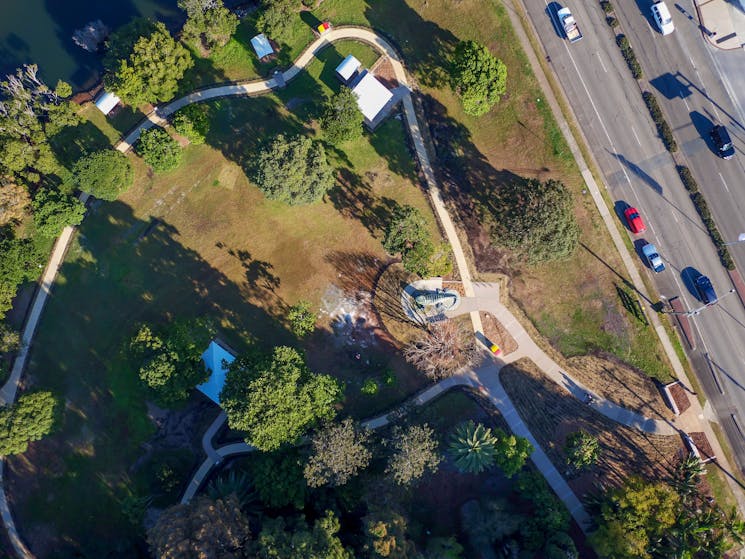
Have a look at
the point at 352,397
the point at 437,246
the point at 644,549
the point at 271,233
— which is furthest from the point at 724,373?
the point at 271,233

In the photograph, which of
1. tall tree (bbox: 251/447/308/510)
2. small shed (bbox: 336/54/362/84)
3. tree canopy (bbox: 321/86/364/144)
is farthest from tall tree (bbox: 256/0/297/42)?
tall tree (bbox: 251/447/308/510)

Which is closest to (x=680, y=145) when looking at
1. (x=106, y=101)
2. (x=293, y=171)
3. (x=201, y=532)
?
(x=293, y=171)

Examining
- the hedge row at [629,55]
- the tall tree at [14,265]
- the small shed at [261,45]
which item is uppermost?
the small shed at [261,45]

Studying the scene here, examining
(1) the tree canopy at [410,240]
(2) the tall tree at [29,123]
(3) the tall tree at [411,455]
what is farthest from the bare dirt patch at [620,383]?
(2) the tall tree at [29,123]

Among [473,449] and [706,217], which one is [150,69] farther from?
[706,217]

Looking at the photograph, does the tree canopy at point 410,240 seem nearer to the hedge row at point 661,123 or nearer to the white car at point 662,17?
the hedge row at point 661,123

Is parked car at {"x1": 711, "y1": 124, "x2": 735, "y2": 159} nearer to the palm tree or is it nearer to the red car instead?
the red car

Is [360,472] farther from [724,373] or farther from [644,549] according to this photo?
[724,373]

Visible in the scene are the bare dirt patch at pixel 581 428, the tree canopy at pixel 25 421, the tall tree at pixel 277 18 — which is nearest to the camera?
the tree canopy at pixel 25 421
